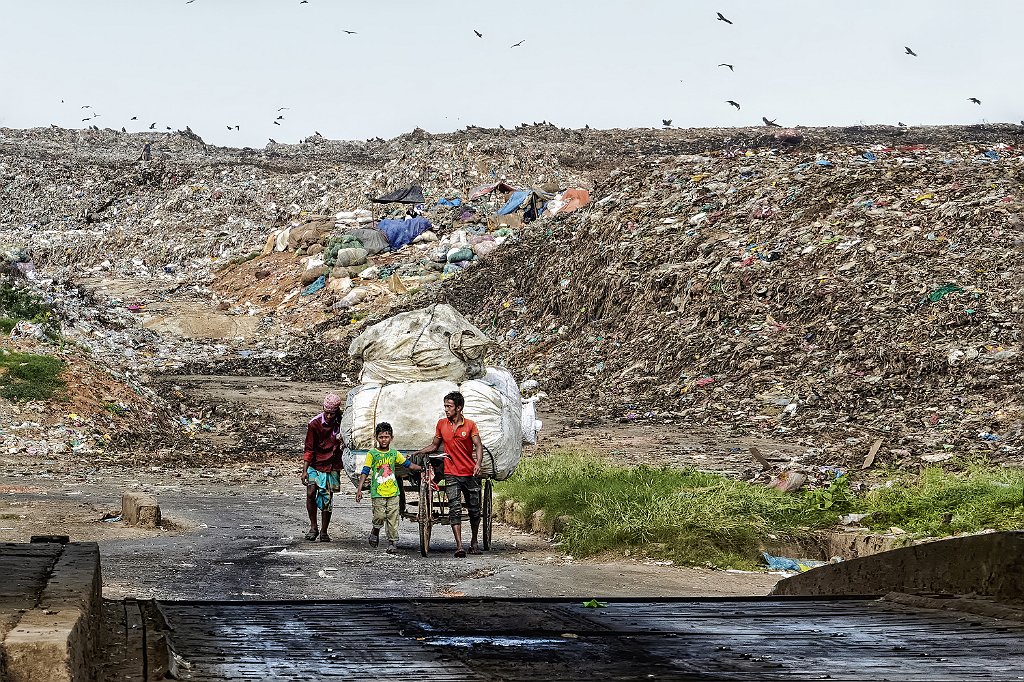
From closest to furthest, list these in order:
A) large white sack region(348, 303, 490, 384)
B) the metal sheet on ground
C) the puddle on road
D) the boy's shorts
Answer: the metal sheet on ground < the puddle on road < the boy's shorts < large white sack region(348, 303, 490, 384)

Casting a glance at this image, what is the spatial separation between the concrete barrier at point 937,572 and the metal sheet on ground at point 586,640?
0.89 ft

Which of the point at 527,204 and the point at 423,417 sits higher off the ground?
the point at 527,204

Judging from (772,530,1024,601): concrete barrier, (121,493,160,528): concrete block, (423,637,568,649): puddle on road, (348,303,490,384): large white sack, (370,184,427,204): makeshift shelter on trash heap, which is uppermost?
(370,184,427,204): makeshift shelter on trash heap

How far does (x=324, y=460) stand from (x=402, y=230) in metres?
22.0

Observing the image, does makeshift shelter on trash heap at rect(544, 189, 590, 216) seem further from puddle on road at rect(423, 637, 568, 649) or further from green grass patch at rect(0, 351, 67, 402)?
puddle on road at rect(423, 637, 568, 649)

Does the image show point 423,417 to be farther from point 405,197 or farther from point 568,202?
point 405,197

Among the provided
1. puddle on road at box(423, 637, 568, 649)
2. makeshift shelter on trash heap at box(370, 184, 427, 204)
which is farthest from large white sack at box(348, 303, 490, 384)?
makeshift shelter on trash heap at box(370, 184, 427, 204)

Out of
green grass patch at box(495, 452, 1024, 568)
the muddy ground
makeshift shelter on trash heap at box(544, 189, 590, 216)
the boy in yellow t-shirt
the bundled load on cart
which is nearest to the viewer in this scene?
the muddy ground

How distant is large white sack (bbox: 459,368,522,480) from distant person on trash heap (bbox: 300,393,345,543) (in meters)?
1.23

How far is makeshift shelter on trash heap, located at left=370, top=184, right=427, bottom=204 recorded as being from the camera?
3519 cm

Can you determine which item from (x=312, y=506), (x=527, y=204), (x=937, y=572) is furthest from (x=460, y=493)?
(x=527, y=204)

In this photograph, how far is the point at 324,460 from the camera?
10922 mm

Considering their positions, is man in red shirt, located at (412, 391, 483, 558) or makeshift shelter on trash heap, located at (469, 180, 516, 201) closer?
man in red shirt, located at (412, 391, 483, 558)

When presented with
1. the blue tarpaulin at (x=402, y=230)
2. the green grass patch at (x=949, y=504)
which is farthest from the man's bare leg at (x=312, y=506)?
the blue tarpaulin at (x=402, y=230)
